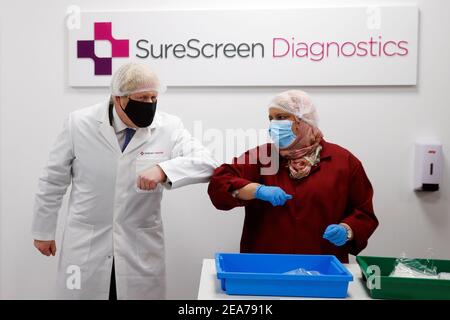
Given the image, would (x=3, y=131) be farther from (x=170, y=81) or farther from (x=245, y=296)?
(x=245, y=296)

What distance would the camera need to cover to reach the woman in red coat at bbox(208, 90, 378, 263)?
1.66 meters

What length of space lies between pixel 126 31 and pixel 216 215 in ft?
3.48

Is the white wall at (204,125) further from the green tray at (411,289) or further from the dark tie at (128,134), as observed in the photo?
the green tray at (411,289)

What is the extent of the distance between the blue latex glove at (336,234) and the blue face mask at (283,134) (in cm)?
40

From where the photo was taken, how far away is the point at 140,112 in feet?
5.92

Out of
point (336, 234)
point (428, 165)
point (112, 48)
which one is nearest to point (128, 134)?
point (112, 48)

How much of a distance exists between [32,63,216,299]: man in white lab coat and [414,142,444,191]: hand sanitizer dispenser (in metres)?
1.10

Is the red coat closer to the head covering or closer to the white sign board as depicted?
the head covering

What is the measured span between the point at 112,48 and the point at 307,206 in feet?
4.41

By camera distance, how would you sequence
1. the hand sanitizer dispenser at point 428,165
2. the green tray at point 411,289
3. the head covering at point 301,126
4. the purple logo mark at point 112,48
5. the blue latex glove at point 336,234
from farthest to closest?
the purple logo mark at point 112,48
the hand sanitizer dispenser at point 428,165
the head covering at point 301,126
the blue latex glove at point 336,234
the green tray at point 411,289

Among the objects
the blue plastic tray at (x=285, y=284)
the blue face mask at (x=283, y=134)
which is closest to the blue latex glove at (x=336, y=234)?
the blue plastic tray at (x=285, y=284)

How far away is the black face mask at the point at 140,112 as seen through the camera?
5.90 feet

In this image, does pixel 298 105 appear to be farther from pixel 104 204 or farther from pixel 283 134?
pixel 104 204

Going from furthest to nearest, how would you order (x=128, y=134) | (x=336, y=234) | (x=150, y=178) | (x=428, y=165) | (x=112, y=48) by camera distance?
(x=112, y=48)
(x=428, y=165)
(x=128, y=134)
(x=150, y=178)
(x=336, y=234)
